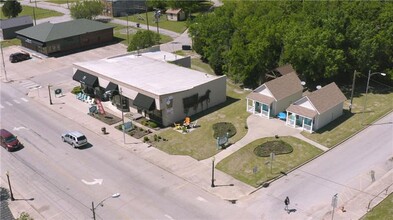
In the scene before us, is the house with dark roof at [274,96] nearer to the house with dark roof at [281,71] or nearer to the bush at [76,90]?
the house with dark roof at [281,71]

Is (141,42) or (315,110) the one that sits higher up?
(141,42)

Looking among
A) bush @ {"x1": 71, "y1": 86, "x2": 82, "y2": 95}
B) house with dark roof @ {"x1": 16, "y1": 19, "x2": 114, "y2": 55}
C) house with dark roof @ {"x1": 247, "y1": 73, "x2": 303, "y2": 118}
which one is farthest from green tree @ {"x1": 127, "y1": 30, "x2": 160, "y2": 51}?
house with dark roof @ {"x1": 247, "y1": 73, "x2": 303, "y2": 118}

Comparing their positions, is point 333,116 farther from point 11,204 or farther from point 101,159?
point 11,204

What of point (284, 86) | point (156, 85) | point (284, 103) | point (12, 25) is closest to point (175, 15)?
point (12, 25)

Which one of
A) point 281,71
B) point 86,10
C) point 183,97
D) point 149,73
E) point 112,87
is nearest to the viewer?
point 183,97

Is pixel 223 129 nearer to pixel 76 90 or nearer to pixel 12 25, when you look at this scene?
pixel 76 90

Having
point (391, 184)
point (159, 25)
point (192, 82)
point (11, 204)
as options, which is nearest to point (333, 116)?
point (391, 184)

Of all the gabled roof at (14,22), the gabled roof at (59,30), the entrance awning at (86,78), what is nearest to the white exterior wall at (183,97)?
the entrance awning at (86,78)
